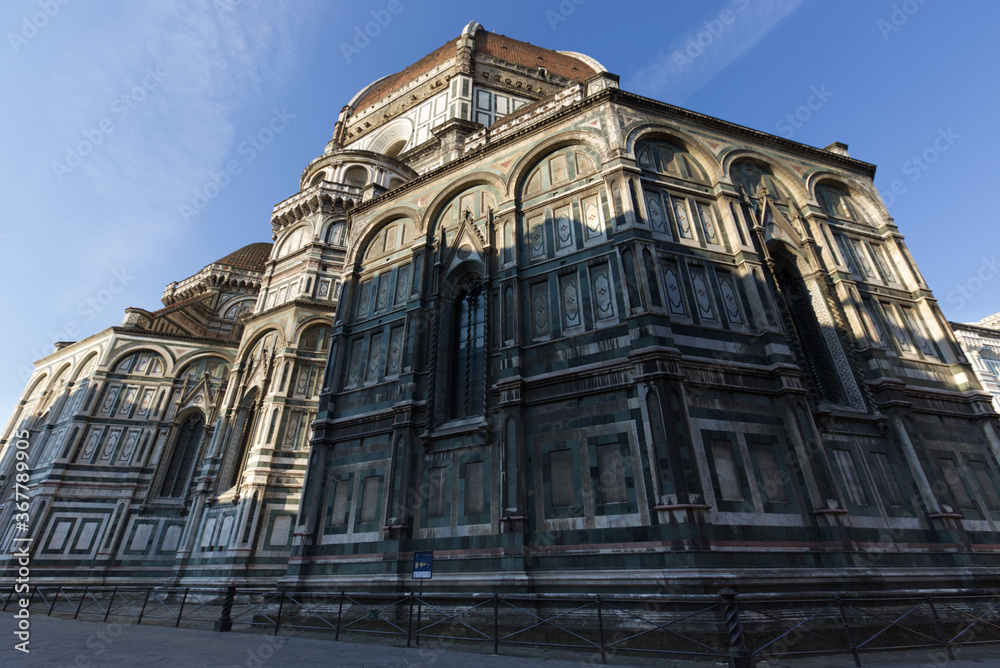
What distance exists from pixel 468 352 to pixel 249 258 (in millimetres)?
33351

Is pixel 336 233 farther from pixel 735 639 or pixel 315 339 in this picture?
pixel 735 639

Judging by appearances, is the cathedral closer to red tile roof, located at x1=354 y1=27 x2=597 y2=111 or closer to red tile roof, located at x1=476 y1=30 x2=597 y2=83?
red tile roof, located at x1=354 y1=27 x2=597 y2=111

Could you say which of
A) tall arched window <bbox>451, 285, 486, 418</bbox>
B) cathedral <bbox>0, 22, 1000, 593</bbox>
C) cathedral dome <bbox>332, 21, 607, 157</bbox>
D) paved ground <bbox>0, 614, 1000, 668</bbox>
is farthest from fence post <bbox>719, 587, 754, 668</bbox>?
cathedral dome <bbox>332, 21, 607, 157</bbox>

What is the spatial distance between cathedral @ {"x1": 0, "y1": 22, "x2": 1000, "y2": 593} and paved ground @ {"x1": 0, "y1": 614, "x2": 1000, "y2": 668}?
1.66 meters

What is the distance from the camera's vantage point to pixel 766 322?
43.2ft

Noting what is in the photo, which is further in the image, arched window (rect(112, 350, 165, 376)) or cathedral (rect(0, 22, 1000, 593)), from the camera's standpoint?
arched window (rect(112, 350, 165, 376))

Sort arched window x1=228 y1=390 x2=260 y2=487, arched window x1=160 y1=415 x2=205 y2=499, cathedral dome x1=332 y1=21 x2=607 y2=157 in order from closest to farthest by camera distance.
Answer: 1. arched window x1=228 y1=390 x2=260 y2=487
2. arched window x1=160 y1=415 x2=205 y2=499
3. cathedral dome x1=332 y1=21 x2=607 y2=157

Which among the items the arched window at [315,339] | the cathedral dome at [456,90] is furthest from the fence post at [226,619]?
the cathedral dome at [456,90]

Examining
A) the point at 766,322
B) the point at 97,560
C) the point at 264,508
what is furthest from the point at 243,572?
the point at 766,322

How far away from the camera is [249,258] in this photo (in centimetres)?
4184

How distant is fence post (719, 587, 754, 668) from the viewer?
7.07m

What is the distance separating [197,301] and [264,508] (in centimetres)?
2163

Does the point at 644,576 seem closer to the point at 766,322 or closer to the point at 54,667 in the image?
the point at 766,322

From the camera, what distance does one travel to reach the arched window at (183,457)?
2769 centimetres
